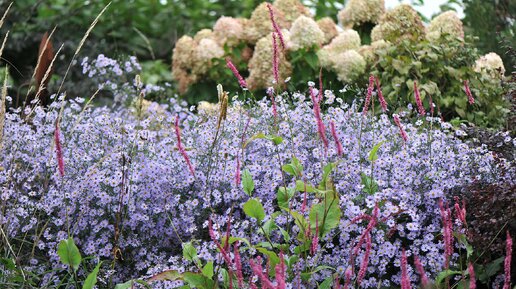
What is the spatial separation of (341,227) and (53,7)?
7681mm

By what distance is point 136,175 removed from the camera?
3.43m

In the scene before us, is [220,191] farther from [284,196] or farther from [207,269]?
[207,269]

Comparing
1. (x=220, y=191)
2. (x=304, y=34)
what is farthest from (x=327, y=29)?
(x=220, y=191)

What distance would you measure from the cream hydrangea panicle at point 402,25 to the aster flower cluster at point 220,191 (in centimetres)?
242

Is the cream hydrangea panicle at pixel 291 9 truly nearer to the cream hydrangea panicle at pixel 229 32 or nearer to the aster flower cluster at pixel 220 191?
the cream hydrangea panicle at pixel 229 32

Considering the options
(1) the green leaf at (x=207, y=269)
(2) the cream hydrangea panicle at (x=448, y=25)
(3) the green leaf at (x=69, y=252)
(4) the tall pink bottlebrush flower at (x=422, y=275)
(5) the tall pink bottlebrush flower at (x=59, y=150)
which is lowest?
(3) the green leaf at (x=69, y=252)

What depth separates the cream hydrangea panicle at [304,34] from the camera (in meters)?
6.23

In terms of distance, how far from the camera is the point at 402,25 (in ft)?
20.4

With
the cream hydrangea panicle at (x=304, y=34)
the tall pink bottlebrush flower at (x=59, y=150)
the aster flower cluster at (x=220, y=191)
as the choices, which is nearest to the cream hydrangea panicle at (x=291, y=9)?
the cream hydrangea panicle at (x=304, y=34)

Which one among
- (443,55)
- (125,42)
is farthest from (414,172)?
(125,42)

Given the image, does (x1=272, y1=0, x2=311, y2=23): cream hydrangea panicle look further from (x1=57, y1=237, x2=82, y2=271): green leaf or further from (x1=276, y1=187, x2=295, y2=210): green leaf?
(x1=57, y1=237, x2=82, y2=271): green leaf

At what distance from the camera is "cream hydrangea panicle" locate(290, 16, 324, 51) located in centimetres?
623

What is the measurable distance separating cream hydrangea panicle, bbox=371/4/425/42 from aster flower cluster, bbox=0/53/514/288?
7.94ft

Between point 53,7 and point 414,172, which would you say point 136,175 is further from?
point 53,7
